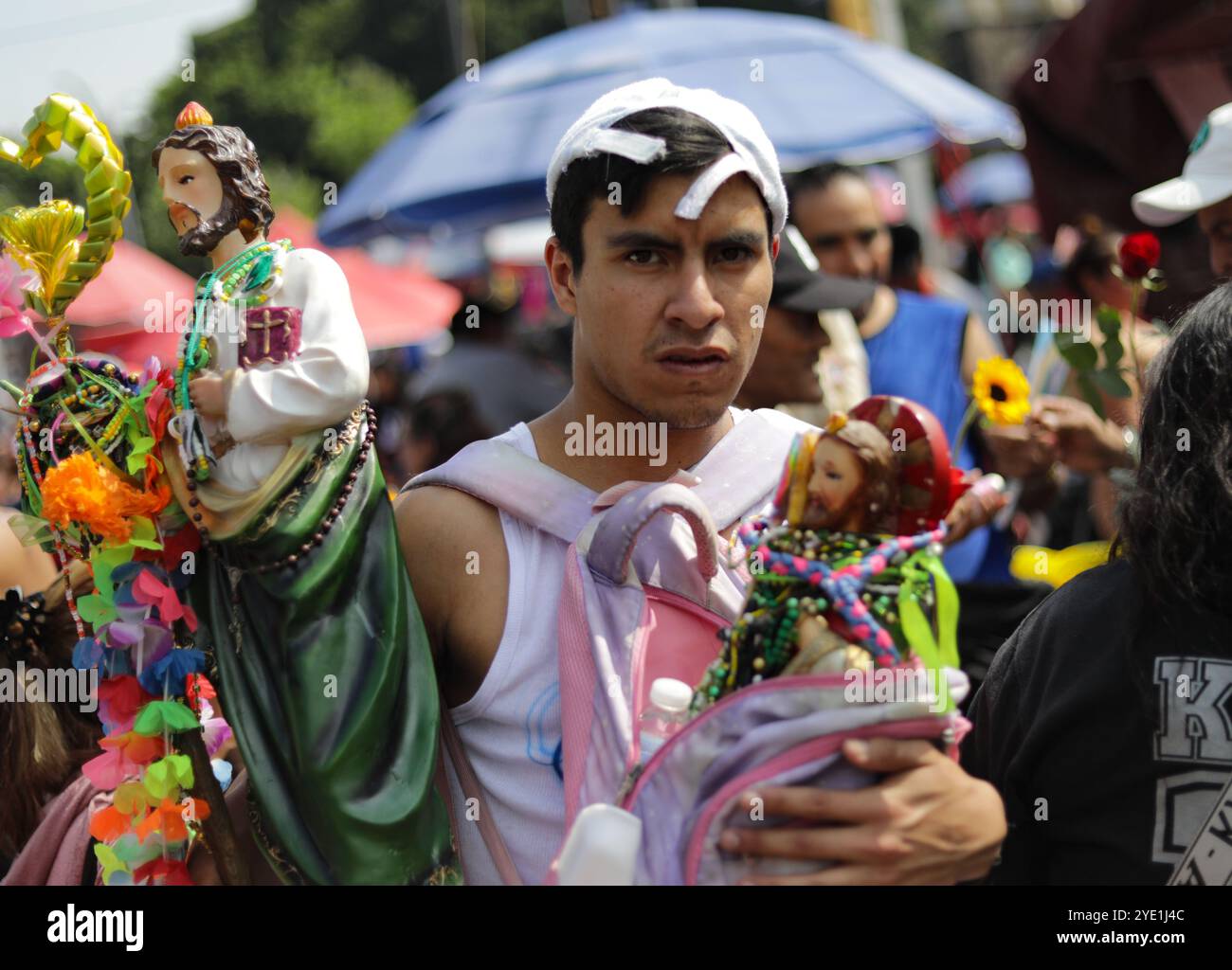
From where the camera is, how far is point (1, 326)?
2.28m

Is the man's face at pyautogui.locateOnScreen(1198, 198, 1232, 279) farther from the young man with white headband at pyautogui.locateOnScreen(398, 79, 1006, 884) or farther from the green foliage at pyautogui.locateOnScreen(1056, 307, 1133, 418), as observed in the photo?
the young man with white headband at pyautogui.locateOnScreen(398, 79, 1006, 884)

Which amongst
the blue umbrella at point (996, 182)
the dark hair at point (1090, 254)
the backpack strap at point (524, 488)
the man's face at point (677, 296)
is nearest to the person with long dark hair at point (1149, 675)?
the man's face at point (677, 296)

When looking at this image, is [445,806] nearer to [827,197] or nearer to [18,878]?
[18,878]

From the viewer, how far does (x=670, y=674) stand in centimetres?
218

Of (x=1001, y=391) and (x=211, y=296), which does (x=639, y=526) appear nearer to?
(x=211, y=296)

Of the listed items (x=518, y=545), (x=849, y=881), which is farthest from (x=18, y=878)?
(x=849, y=881)

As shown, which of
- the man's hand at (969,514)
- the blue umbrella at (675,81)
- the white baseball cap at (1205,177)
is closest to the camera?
the white baseball cap at (1205,177)

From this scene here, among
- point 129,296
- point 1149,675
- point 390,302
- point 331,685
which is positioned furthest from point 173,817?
point 390,302

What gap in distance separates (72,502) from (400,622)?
19.6 inches

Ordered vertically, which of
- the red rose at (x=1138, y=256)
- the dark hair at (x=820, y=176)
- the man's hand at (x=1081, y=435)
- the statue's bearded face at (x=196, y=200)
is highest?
the dark hair at (x=820, y=176)

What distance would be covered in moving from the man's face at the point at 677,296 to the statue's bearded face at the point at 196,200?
0.57m

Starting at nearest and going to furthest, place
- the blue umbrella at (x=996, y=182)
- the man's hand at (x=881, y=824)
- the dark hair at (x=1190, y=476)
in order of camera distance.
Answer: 1. the man's hand at (x=881, y=824)
2. the dark hair at (x=1190, y=476)
3. the blue umbrella at (x=996, y=182)

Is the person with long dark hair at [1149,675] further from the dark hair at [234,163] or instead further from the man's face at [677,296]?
the dark hair at [234,163]

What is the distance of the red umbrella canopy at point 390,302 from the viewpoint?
14.0 m
